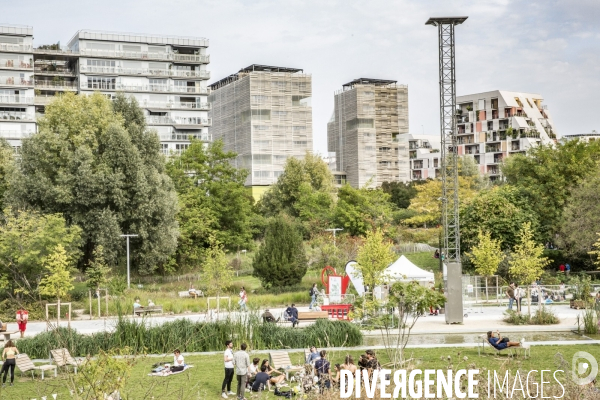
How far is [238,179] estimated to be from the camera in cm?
5853

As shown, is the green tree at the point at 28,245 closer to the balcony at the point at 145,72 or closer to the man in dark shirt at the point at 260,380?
the man in dark shirt at the point at 260,380

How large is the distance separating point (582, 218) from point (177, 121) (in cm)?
4750

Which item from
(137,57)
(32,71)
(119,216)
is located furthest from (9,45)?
(119,216)

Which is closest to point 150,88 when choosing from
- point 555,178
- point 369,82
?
point 369,82

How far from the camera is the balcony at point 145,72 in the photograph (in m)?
75.2

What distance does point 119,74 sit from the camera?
76.4 metres

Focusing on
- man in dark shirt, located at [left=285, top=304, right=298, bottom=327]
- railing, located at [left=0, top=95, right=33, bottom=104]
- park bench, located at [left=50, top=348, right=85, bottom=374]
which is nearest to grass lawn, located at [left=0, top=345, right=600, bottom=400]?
park bench, located at [left=50, top=348, right=85, bottom=374]

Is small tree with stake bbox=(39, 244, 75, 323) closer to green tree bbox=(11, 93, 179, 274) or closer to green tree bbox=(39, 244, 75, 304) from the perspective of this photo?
green tree bbox=(39, 244, 75, 304)

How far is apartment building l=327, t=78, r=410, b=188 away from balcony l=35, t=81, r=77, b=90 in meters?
40.9

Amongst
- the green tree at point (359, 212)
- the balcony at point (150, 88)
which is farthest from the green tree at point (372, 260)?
the balcony at point (150, 88)

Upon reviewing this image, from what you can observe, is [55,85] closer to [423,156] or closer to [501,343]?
[423,156]

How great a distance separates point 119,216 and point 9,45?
37.1 metres

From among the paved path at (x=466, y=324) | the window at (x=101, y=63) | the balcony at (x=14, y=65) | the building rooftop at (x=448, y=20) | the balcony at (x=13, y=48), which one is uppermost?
the balcony at (x=13, y=48)

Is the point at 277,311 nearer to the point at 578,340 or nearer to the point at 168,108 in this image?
the point at 578,340
